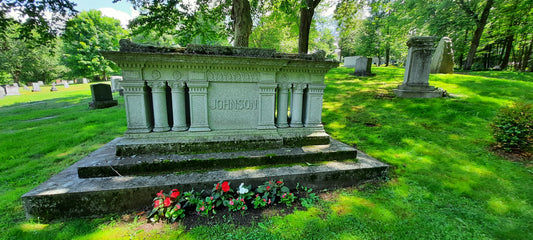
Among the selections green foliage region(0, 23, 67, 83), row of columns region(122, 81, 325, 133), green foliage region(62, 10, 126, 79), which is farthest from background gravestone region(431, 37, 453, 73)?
green foliage region(0, 23, 67, 83)

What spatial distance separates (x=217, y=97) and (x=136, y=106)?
4.29 ft

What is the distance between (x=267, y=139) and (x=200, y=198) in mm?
1521

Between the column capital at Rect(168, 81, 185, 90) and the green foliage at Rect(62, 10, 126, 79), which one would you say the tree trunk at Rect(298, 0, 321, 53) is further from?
the green foliage at Rect(62, 10, 126, 79)

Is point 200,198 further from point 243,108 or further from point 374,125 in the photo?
point 374,125

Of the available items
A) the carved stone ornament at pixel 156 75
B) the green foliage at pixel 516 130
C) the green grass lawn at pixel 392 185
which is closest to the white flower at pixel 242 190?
the green grass lawn at pixel 392 185

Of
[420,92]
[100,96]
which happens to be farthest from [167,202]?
[100,96]

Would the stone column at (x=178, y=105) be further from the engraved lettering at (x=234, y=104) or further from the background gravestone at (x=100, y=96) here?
the background gravestone at (x=100, y=96)

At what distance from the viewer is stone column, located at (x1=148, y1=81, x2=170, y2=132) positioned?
325 cm

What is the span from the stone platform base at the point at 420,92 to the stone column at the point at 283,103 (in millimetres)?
6905

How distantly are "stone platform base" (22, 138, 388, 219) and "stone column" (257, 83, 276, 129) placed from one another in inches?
22.6

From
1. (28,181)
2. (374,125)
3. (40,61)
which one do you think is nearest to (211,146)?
(28,181)

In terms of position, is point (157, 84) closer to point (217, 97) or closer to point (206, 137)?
point (217, 97)

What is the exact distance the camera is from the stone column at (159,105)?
325cm

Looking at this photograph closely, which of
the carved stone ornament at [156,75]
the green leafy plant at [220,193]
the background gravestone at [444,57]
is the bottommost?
the green leafy plant at [220,193]
